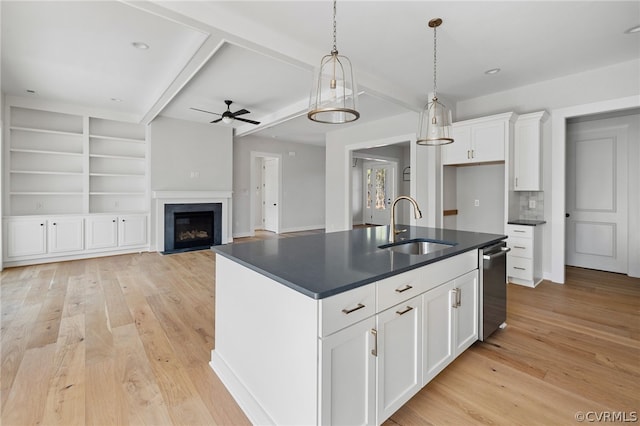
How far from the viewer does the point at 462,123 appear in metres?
4.35

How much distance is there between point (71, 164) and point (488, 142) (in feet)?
23.5

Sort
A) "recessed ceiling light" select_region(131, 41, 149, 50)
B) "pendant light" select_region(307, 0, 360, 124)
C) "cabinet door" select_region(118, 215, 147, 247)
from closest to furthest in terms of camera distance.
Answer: "pendant light" select_region(307, 0, 360, 124), "recessed ceiling light" select_region(131, 41, 149, 50), "cabinet door" select_region(118, 215, 147, 247)

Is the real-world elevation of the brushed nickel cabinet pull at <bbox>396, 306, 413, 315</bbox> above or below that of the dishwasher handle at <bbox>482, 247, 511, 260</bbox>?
below

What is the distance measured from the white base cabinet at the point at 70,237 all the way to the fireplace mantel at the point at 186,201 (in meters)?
0.27

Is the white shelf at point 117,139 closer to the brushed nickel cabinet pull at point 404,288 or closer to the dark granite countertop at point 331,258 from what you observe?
the dark granite countertop at point 331,258

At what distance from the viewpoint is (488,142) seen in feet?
13.5

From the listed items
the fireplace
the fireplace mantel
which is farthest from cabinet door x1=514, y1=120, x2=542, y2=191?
the fireplace

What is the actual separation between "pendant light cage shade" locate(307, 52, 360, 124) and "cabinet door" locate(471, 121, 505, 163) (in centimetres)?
304

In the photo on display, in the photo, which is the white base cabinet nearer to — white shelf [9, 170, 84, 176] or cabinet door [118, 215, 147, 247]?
cabinet door [118, 215, 147, 247]

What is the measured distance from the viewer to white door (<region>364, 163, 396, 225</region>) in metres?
9.70

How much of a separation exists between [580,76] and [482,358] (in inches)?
156

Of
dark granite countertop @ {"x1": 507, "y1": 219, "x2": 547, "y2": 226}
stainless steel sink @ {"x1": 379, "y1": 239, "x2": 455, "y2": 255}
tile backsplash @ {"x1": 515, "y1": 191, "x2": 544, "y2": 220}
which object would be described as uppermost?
tile backsplash @ {"x1": 515, "y1": 191, "x2": 544, "y2": 220}

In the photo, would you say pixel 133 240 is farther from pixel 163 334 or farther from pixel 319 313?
pixel 319 313

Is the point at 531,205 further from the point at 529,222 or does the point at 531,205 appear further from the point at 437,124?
the point at 437,124
